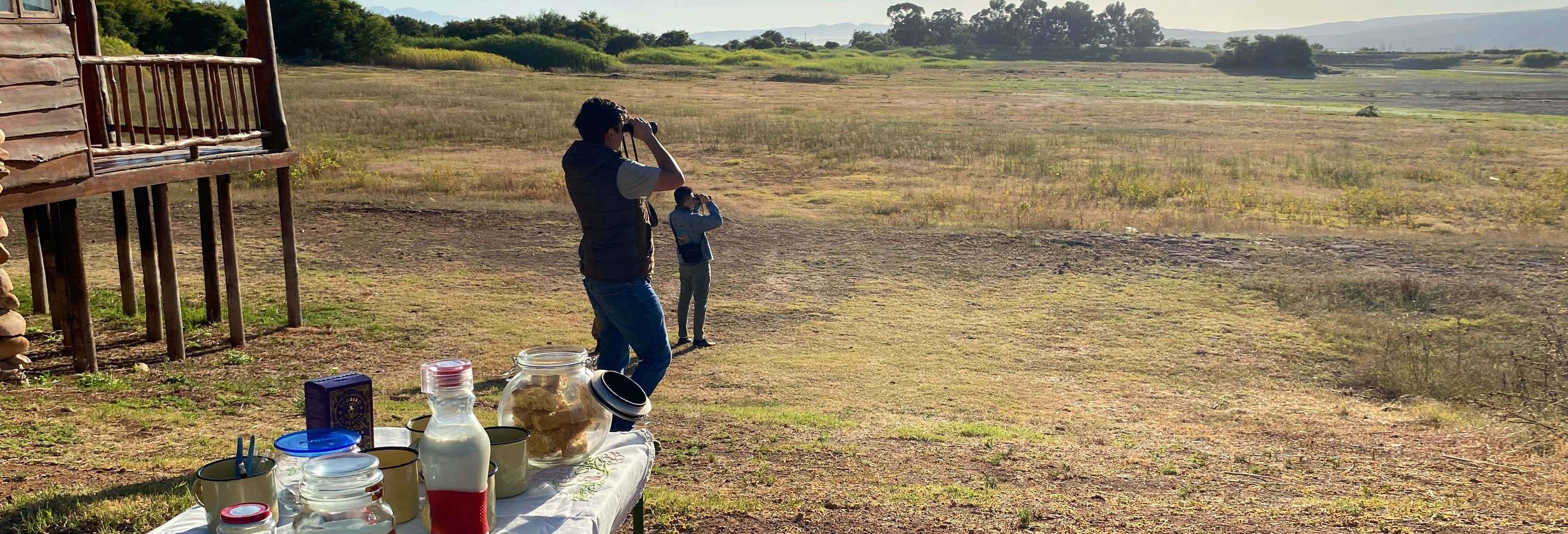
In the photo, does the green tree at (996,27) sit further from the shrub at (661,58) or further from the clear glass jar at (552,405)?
the clear glass jar at (552,405)

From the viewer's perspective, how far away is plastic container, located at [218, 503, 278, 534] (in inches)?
78.7

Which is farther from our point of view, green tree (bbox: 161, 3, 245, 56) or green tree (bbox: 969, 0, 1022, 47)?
green tree (bbox: 969, 0, 1022, 47)

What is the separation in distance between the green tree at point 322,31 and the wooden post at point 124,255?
53.2 m

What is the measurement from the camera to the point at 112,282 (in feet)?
37.2

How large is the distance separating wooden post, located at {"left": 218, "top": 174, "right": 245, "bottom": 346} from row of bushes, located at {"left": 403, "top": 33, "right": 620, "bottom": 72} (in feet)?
201

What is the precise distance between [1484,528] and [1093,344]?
5268 mm

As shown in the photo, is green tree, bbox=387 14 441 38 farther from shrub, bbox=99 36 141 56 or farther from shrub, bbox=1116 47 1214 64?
shrub, bbox=1116 47 1214 64

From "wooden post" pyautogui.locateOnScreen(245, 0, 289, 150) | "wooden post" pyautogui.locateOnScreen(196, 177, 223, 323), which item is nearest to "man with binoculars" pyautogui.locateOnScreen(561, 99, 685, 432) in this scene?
"wooden post" pyautogui.locateOnScreen(196, 177, 223, 323)

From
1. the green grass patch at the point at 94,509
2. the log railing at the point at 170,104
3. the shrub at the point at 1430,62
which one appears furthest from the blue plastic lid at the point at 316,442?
the shrub at the point at 1430,62

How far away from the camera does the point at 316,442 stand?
2295 millimetres

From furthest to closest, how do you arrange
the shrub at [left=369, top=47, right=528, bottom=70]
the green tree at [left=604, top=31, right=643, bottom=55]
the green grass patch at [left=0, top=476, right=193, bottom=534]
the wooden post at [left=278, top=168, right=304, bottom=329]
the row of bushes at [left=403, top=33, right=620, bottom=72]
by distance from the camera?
the green tree at [left=604, top=31, right=643, bottom=55] < the row of bushes at [left=403, top=33, right=620, bottom=72] < the shrub at [left=369, top=47, right=528, bottom=70] < the wooden post at [left=278, top=168, right=304, bottom=329] < the green grass patch at [left=0, top=476, right=193, bottom=534]

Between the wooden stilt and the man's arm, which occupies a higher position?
the man's arm

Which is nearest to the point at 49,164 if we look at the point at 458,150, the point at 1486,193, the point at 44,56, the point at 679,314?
the point at 44,56

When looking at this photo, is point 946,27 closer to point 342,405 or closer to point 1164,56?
point 1164,56
